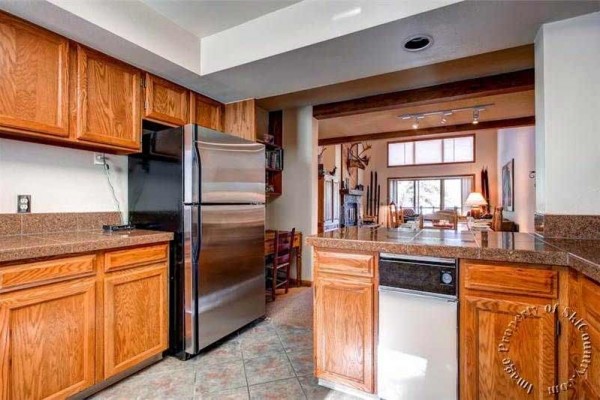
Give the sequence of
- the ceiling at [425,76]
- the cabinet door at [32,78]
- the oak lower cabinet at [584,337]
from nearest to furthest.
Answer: the oak lower cabinet at [584,337], the cabinet door at [32,78], the ceiling at [425,76]

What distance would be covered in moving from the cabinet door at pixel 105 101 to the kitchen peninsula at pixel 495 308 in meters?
1.59

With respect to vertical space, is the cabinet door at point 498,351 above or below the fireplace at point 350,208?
below

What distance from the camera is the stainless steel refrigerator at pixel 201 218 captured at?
220 centimetres

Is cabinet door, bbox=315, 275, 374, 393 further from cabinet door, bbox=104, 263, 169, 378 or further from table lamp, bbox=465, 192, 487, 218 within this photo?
table lamp, bbox=465, 192, 487, 218

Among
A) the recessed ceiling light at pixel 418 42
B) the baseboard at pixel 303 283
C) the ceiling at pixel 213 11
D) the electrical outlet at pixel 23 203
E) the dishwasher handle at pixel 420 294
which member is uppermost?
the ceiling at pixel 213 11

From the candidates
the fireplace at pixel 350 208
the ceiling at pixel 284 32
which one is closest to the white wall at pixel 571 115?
the ceiling at pixel 284 32

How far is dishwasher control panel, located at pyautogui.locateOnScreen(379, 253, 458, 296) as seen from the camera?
1.52 m

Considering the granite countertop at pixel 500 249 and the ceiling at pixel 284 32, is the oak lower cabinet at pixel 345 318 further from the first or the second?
the ceiling at pixel 284 32

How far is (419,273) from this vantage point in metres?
1.57

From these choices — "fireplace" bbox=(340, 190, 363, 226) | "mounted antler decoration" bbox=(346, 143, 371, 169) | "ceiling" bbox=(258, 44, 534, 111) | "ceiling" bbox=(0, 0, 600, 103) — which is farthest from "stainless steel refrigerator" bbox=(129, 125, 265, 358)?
"mounted antler decoration" bbox=(346, 143, 371, 169)

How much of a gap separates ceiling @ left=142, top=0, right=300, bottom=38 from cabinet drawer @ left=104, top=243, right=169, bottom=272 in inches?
62.3

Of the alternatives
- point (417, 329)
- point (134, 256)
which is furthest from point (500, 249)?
point (134, 256)

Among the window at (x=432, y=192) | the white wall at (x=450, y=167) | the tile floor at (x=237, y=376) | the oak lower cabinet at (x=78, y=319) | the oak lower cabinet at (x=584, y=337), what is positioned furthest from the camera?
the window at (x=432, y=192)

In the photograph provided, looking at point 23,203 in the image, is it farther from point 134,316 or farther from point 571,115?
point 571,115
